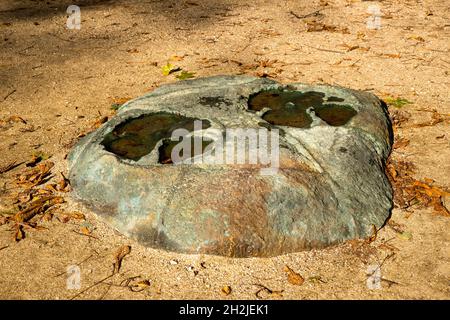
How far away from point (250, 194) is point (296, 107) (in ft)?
3.43

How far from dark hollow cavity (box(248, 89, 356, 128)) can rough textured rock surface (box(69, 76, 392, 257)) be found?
100mm

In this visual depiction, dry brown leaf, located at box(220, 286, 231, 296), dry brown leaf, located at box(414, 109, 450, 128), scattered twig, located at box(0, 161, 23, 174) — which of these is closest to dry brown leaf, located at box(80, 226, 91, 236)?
dry brown leaf, located at box(220, 286, 231, 296)

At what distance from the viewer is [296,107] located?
3359 millimetres

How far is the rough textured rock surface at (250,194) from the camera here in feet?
8.19

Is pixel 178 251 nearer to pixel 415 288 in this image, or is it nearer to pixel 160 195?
pixel 160 195

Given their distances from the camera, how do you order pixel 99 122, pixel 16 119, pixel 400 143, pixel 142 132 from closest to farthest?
pixel 142 132
pixel 400 143
pixel 99 122
pixel 16 119

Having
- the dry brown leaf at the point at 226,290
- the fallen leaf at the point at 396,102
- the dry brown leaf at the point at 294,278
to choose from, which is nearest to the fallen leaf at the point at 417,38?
the fallen leaf at the point at 396,102

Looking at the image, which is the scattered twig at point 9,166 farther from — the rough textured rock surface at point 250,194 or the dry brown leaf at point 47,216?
the dry brown leaf at point 47,216

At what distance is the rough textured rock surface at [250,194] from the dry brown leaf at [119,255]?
3.1 inches

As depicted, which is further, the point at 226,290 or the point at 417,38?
the point at 417,38

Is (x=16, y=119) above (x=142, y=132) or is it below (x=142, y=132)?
below

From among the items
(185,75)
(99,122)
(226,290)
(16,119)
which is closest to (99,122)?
(99,122)

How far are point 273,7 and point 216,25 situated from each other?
109 cm

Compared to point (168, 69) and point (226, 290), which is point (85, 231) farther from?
point (168, 69)
